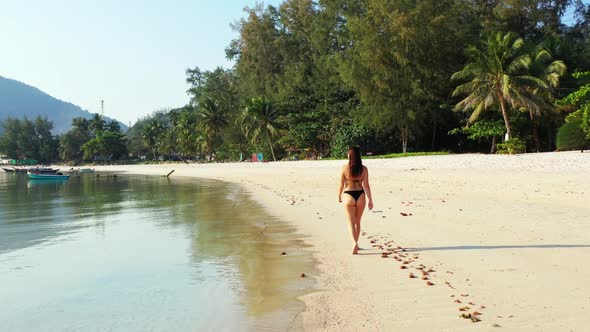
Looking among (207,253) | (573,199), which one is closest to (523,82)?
(573,199)

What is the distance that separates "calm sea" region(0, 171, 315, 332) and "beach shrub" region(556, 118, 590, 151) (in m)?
20.2

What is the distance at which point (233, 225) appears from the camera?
35.5ft

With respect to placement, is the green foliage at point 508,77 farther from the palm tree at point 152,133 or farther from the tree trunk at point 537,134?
the palm tree at point 152,133

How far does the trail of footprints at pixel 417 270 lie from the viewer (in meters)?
4.01

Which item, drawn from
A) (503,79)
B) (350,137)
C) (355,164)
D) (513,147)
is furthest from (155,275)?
(350,137)

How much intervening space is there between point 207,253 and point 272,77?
48.0 metres

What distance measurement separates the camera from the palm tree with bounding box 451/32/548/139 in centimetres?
2787

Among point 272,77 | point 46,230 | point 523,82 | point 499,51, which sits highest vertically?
point 272,77

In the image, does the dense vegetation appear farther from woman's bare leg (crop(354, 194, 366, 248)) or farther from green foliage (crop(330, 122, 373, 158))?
woman's bare leg (crop(354, 194, 366, 248))

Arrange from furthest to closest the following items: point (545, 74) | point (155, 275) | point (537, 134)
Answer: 1. point (537, 134)
2. point (545, 74)
3. point (155, 275)

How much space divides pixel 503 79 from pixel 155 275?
1068 inches

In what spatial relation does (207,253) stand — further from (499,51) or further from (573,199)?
(499,51)

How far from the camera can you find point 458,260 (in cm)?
598

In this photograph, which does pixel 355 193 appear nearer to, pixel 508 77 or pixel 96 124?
pixel 508 77
